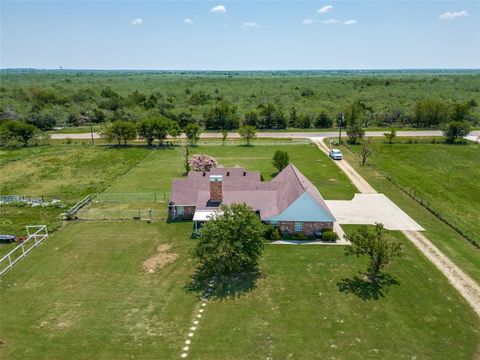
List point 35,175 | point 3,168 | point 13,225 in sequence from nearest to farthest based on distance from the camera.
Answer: point 13,225 → point 35,175 → point 3,168

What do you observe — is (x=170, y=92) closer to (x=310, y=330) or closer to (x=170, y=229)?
(x=170, y=229)

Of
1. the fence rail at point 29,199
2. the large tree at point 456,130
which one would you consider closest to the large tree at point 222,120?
the large tree at point 456,130

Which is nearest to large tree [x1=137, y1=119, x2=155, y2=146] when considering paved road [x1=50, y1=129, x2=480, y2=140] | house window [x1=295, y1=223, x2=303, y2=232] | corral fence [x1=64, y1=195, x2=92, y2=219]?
paved road [x1=50, y1=129, x2=480, y2=140]

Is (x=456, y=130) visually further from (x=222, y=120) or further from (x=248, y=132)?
(x=222, y=120)

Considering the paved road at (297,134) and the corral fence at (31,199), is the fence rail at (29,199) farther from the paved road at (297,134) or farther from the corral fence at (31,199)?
the paved road at (297,134)

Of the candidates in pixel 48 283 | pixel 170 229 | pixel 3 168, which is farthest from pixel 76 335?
pixel 3 168

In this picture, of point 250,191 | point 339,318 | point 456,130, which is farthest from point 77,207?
point 456,130
